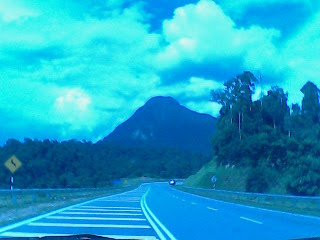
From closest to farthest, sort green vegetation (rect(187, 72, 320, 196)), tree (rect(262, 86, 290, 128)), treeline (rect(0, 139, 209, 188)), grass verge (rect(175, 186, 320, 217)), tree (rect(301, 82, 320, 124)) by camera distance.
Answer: grass verge (rect(175, 186, 320, 217))
green vegetation (rect(187, 72, 320, 196))
treeline (rect(0, 139, 209, 188))
tree (rect(301, 82, 320, 124))
tree (rect(262, 86, 290, 128))

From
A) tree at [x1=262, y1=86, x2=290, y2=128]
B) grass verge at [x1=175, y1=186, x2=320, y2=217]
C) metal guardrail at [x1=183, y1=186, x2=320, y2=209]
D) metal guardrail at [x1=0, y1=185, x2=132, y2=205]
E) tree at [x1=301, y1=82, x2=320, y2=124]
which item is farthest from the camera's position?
tree at [x1=262, y1=86, x2=290, y2=128]

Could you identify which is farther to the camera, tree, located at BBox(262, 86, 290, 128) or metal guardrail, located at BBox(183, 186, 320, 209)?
tree, located at BBox(262, 86, 290, 128)

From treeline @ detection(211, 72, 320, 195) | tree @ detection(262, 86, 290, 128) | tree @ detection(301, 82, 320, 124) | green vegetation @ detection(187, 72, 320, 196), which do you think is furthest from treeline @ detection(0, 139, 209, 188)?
tree @ detection(301, 82, 320, 124)

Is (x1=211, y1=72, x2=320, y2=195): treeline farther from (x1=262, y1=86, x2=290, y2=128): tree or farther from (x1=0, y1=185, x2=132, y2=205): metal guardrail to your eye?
(x1=0, y1=185, x2=132, y2=205): metal guardrail

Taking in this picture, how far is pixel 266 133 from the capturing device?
237 ft

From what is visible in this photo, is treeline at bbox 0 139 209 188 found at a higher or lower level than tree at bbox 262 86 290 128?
lower

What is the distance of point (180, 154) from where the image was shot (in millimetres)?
180500

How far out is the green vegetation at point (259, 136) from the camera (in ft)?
201

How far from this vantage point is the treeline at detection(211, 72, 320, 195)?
193 ft

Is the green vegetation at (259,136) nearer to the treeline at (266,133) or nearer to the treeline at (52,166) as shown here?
the treeline at (266,133)

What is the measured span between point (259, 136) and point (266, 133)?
220 centimetres

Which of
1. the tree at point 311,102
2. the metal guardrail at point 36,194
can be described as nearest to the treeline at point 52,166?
the metal guardrail at point 36,194

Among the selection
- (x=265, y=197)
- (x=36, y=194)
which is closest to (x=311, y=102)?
(x=265, y=197)

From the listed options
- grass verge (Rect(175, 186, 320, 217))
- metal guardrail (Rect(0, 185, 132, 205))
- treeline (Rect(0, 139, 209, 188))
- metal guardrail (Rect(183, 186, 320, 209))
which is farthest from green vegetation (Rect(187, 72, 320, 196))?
metal guardrail (Rect(0, 185, 132, 205))
